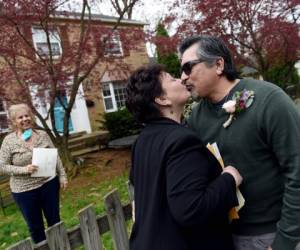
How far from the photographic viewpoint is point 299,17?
9.12 m

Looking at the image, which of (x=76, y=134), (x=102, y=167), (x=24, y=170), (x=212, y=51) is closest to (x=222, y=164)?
(x=212, y=51)

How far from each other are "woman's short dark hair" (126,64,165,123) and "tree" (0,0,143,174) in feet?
21.6

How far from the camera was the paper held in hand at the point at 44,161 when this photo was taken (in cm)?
409

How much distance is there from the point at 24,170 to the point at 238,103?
3.07 meters

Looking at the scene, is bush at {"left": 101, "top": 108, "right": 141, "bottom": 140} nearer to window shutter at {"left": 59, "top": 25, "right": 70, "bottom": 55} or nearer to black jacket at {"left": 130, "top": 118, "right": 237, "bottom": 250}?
window shutter at {"left": 59, "top": 25, "right": 70, "bottom": 55}

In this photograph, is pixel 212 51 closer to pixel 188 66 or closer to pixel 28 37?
pixel 188 66

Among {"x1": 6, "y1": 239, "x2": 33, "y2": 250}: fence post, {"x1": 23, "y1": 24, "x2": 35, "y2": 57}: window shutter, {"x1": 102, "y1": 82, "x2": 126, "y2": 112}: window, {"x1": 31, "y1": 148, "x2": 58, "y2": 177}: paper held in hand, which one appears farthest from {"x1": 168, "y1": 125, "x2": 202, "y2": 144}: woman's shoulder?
{"x1": 102, "y1": 82, "x2": 126, "y2": 112}: window

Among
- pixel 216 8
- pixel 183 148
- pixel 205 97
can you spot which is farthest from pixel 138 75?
pixel 216 8

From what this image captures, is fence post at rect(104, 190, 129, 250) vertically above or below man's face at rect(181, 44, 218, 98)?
below

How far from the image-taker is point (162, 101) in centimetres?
174

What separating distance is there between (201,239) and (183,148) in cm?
43

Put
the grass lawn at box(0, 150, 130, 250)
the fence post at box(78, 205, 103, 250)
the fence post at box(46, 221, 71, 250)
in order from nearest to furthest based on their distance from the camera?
the fence post at box(46, 221, 71, 250)
the fence post at box(78, 205, 103, 250)
the grass lawn at box(0, 150, 130, 250)

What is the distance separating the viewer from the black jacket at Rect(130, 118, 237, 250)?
4.81 ft

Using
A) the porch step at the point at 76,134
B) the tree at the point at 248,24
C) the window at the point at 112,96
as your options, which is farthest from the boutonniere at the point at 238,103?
the window at the point at 112,96
